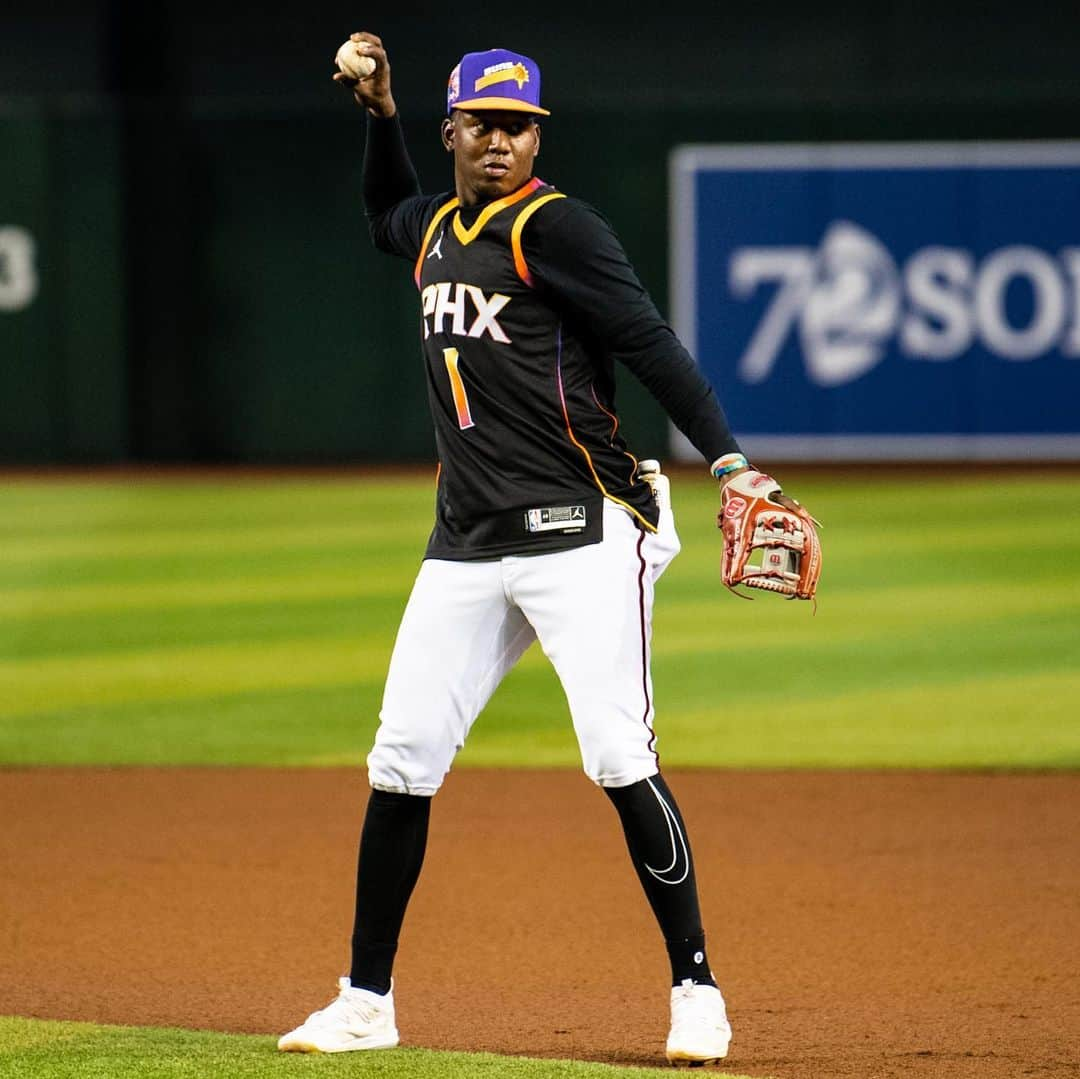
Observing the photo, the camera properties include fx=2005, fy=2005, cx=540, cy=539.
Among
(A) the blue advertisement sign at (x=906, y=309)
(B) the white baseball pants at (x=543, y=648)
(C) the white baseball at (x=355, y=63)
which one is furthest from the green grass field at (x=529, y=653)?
(C) the white baseball at (x=355, y=63)

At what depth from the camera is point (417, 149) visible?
1998 centimetres

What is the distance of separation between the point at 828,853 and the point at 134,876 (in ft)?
6.65

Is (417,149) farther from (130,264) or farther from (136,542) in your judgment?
(136,542)

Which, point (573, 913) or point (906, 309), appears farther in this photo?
point (906, 309)

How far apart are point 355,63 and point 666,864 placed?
1.75m

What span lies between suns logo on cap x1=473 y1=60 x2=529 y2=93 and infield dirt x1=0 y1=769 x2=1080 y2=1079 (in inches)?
74.2

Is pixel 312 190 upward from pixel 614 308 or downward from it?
upward

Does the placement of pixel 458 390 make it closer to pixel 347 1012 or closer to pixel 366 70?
pixel 366 70

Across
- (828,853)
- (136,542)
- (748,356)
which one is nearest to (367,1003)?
(828,853)

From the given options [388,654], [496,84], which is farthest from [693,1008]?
[388,654]

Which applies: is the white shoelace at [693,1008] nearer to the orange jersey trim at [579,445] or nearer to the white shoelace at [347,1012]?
the white shoelace at [347,1012]

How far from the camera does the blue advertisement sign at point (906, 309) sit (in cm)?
1920

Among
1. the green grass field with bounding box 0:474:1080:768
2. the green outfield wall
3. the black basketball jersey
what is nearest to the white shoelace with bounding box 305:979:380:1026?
the black basketball jersey

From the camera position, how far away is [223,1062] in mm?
3672
